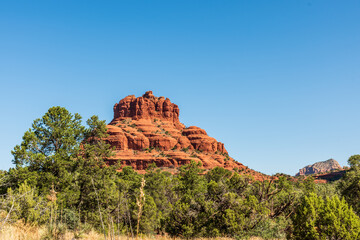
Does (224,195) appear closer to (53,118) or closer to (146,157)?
(53,118)

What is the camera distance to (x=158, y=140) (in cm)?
13100

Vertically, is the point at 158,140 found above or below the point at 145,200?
above

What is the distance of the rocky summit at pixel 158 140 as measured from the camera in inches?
4574

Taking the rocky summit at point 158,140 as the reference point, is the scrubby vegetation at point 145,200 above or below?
below

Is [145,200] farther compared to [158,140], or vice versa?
[158,140]

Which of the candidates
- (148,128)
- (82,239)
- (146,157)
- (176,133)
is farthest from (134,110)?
(82,239)

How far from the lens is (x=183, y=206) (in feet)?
68.0

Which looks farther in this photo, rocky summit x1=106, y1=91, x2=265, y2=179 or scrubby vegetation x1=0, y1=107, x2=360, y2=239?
rocky summit x1=106, y1=91, x2=265, y2=179

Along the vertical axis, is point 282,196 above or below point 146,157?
below

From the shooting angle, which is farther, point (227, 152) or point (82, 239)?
point (227, 152)

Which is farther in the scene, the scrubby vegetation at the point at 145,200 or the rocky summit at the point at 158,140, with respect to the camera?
the rocky summit at the point at 158,140

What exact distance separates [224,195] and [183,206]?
343 cm

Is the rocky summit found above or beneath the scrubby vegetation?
above

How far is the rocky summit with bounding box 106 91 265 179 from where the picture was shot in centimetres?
11619
